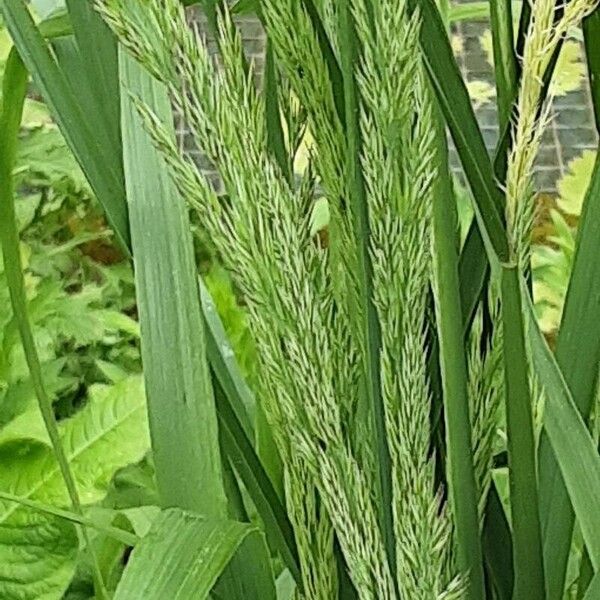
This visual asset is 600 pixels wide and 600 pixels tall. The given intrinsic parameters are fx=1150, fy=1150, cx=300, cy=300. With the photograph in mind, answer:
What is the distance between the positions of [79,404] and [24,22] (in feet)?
2.15

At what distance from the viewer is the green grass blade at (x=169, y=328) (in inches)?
14.3

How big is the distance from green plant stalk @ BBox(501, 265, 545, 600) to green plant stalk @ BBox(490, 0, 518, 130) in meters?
0.06

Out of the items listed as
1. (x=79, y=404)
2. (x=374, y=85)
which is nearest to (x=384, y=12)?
(x=374, y=85)

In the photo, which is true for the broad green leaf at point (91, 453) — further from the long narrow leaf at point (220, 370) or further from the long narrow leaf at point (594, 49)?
the long narrow leaf at point (594, 49)

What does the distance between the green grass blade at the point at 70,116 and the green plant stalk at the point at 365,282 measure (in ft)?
0.33

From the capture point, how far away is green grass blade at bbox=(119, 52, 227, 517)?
0.36m

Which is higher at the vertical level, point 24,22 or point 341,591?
point 24,22

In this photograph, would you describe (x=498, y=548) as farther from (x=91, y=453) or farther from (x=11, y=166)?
(x=91, y=453)

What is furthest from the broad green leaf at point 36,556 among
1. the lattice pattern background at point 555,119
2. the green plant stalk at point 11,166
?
the lattice pattern background at point 555,119

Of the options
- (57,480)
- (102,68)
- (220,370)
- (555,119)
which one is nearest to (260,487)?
(220,370)

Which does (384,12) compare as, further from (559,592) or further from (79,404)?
(79,404)

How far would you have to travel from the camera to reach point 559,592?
393 millimetres

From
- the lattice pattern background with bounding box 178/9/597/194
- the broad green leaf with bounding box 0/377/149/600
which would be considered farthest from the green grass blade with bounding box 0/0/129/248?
the lattice pattern background with bounding box 178/9/597/194

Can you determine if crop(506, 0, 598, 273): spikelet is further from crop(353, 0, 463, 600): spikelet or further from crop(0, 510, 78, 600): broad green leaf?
crop(0, 510, 78, 600): broad green leaf
